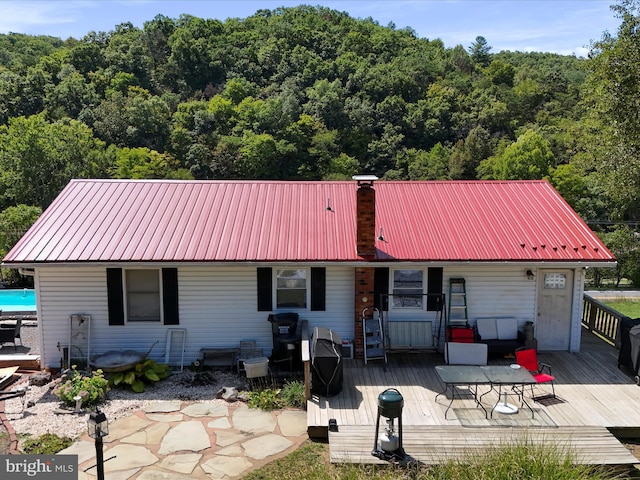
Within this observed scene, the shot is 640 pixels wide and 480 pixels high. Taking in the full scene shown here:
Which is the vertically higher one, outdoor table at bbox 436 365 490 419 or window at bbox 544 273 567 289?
window at bbox 544 273 567 289

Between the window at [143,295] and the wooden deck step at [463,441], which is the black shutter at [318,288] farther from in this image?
the wooden deck step at [463,441]

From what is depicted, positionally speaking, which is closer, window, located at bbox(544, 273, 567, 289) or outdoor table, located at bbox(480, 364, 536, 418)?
outdoor table, located at bbox(480, 364, 536, 418)

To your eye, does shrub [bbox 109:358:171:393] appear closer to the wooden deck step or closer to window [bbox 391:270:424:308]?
the wooden deck step

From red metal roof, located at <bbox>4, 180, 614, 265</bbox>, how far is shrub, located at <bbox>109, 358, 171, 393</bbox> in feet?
7.17

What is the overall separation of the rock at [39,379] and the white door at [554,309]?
10687mm

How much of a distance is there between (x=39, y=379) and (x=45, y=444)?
9.55ft

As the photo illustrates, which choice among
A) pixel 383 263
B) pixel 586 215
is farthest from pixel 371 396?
pixel 586 215

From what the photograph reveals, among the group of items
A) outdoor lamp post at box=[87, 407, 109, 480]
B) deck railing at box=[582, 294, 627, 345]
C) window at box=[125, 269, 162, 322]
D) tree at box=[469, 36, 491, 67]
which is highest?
tree at box=[469, 36, 491, 67]

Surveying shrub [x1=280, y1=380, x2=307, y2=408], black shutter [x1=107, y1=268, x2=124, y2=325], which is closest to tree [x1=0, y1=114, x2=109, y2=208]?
black shutter [x1=107, y1=268, x2=124, y2=325]

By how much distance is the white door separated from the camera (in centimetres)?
1195

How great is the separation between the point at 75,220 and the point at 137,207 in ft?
4.61

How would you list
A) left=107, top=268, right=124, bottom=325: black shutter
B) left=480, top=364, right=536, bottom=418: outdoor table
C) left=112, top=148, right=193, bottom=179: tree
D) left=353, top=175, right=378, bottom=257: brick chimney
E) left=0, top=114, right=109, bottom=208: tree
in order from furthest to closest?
left=112, top=148, right=193, bottom=179: tree < left=0, top=114, right=109, bottom=208: tree < left=107, top=268, right=124, bottom=325: black shutter < left=353, top=175, right=378, bottom=257: brick chimney < left=480, top=364, right=536, bottom=418: outdoor table

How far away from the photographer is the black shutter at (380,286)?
1170 centimetres

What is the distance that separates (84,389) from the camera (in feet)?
32.4
